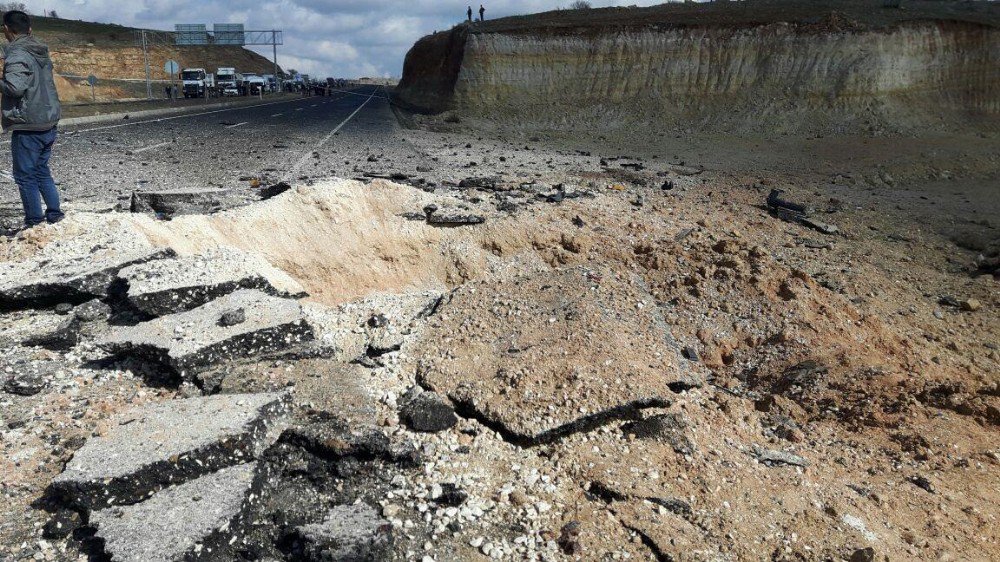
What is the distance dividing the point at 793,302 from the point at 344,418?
13.7 feet

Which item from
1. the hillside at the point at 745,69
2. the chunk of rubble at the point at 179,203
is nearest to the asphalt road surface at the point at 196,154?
the chunk of rubble at the point at 179,203

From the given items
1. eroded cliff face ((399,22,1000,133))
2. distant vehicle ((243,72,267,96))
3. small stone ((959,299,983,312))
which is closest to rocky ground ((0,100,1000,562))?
small stone ((959,299,983,312))

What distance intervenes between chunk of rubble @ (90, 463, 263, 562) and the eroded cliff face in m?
20.9

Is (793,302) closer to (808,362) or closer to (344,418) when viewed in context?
(808,362)

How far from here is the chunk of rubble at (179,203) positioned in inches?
253

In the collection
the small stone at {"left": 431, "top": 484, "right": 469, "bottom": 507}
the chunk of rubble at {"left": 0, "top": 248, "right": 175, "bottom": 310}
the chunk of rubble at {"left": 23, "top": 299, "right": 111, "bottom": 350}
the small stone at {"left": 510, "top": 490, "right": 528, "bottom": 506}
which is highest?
the chunk of rubble at {"left": 0, "top": 248, "right": 175, "bottom": 310}

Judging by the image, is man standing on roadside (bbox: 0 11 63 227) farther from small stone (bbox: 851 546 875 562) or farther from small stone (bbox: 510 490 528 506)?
small stone (bbox: 851 546 875 562)

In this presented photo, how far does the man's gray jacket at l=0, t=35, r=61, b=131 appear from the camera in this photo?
5.63 meters

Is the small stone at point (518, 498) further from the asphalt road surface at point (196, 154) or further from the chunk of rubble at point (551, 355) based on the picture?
the asphalt road surface at point (196, 154)

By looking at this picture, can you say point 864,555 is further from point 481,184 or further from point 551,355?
point 481,184

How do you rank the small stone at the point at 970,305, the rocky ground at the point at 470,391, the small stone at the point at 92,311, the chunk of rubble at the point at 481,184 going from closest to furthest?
the rocky ground at the point at 470,391 → the small stone at the point at 92,311 → the small stone at the point at 970,305 → the chunk of rubble at the point at 481,184

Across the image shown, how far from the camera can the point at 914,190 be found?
13.2 meters

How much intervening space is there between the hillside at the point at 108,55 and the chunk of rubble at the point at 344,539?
45.7 meters

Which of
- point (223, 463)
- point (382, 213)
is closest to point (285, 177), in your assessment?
point (382, 213)
